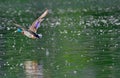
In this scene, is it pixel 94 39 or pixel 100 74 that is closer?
pixel 100 74

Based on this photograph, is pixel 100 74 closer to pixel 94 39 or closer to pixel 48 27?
pixel 94 39

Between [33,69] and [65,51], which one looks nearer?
[33,69]

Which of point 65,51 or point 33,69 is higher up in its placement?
point 65,51

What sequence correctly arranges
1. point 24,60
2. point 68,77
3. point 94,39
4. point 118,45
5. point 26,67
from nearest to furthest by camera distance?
point 68,77 < point 26,67 < point 24,60 < point 118,45 < point 94,39

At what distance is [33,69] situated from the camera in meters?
19.9

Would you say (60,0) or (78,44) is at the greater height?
(60,0)

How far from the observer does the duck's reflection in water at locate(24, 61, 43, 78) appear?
18.6 m

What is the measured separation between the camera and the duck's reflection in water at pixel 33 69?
734 inches

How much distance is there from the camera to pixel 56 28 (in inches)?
1320

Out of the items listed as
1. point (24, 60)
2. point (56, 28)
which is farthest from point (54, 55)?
point (56, 28)

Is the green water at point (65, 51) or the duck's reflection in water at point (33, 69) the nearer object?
the duck's reflection in water at point (33, 69)

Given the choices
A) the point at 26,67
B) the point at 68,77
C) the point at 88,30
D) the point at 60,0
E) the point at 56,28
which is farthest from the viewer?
the point at 60,0

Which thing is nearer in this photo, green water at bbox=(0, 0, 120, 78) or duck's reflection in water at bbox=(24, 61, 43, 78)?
duck's reflection in water at bbox=(24, 61, 43, 78)

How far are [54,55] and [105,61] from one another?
229cm
